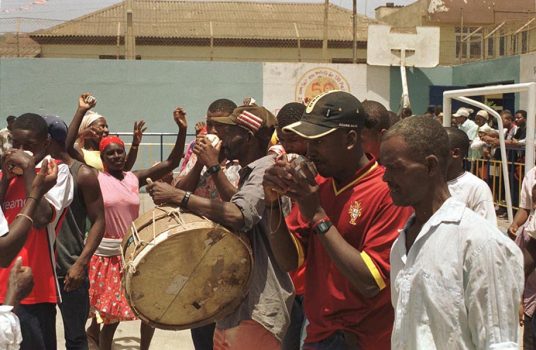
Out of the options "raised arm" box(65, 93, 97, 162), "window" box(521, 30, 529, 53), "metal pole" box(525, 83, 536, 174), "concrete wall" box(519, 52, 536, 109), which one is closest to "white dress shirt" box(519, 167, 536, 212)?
"metal pole" box(525, 83, 536, 174)

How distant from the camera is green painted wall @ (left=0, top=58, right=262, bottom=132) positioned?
20.1m

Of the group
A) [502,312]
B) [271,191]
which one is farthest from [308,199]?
[502,312]

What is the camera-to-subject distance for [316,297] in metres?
3.32

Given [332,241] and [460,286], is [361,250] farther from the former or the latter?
[460,286]

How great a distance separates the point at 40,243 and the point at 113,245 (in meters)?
1.75

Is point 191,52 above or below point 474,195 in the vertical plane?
above

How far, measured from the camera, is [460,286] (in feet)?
7.84

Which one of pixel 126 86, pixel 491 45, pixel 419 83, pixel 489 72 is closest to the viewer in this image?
pixel 489 72

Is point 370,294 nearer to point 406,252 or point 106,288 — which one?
point 406,252

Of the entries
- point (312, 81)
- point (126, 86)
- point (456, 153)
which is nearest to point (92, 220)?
point (456, 153)

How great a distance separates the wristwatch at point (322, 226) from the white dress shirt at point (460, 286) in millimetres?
535

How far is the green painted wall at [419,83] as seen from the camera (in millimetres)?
21703

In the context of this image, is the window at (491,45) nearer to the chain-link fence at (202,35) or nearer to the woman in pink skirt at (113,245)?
the chain-link fence at (202,35)

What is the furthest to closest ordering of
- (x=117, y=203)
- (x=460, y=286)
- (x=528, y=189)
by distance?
(x=117, y=203), (x=528, y=189), (x=460, y=286)
